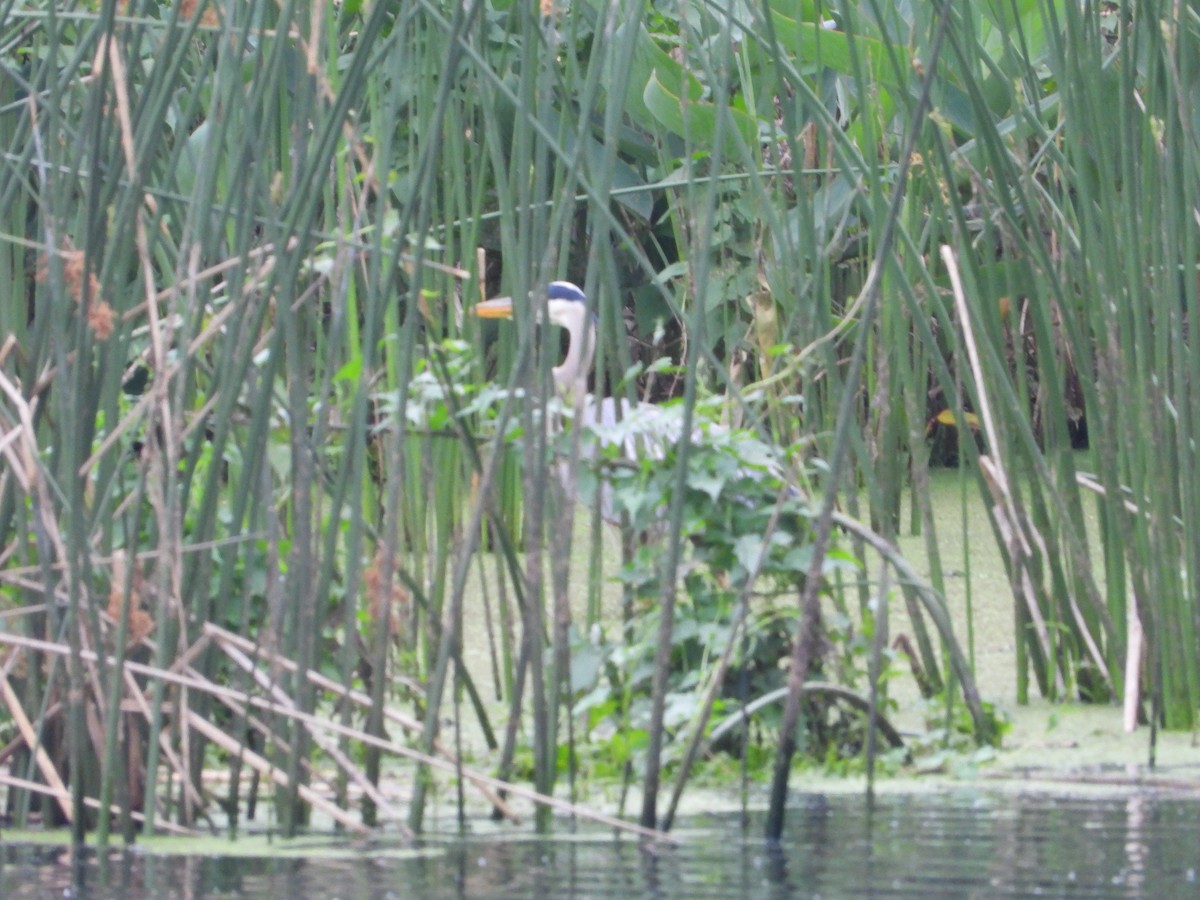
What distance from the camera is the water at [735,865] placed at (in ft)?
4.49

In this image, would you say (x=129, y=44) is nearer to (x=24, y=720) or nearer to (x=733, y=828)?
(x=24, y=720)

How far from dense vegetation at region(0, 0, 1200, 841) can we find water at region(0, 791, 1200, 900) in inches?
2.6

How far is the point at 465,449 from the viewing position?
1.82 meters

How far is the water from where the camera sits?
1.37 m

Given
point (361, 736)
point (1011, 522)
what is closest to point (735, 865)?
point (361, 736)

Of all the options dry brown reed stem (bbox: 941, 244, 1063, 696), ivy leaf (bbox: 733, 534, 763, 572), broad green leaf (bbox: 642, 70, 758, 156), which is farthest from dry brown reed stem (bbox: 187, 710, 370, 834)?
broad green leaf (bbox: 642, 70, 758, 156)

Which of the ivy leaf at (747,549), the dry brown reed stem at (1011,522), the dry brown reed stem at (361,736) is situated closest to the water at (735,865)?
the dry brown reed stem at (361,736)

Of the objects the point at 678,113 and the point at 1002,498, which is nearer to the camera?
the point at 1002,498

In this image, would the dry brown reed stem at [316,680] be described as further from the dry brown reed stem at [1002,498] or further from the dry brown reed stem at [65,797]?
the dry brown reed stem at [1002,498]

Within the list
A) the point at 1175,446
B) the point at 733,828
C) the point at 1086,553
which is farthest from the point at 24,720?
the point at 1175,446

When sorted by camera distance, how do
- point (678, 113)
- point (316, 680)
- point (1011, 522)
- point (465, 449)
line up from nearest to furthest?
1. point (316, 680)
2. point (465, 449)
3. point (1011, 522)
4. point (678, 113)

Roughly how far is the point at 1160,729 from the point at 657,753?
2.48 feet

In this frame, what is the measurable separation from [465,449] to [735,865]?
53 centimetres

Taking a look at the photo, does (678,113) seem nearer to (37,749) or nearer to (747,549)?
(747,549)
